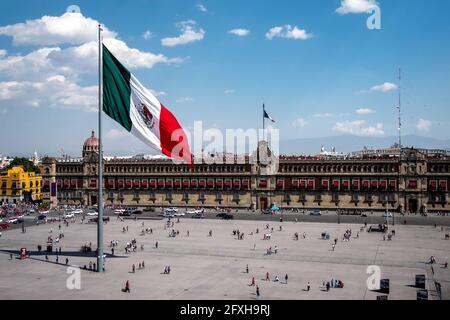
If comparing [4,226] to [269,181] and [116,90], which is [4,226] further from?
[116,90]

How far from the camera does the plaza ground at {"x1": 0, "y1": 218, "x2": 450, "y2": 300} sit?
39.6 metres

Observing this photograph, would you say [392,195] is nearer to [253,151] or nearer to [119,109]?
[253,151]

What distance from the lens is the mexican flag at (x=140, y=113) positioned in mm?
36438

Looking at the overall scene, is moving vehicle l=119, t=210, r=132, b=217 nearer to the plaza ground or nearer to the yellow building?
the plaza ground

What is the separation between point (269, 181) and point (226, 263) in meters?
55.6

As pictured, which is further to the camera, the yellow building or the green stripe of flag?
the yellow building

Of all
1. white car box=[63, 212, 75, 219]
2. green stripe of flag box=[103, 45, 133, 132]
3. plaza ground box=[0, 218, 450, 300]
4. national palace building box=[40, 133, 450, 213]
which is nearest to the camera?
green stripe of flag box=[103, 45, 133, 132]

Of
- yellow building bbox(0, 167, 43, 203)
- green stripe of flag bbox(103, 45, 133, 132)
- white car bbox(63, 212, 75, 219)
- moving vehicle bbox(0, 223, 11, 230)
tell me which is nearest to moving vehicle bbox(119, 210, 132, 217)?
white car bbox(63, 212, 75, 219)

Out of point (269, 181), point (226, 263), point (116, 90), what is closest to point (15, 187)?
point (269, 181)

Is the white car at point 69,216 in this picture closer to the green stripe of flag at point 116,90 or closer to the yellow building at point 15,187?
the yellow building at point 15,187

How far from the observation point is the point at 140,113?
123 feet

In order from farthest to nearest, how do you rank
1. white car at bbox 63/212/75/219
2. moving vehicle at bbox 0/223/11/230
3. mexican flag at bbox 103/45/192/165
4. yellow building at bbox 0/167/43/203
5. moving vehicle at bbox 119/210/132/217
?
yellow building at bbox 0/167/43/203
moving vehicle at bbox 119/210/132/217
white car at bbox 63/212/75/219
moving vehicle at bbox 0/223/11/230
mexican flag at bbox 103/45/192/165

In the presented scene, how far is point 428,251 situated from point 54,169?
89721mm
